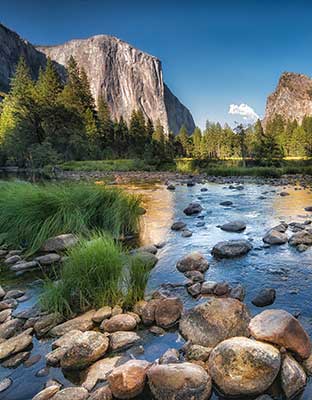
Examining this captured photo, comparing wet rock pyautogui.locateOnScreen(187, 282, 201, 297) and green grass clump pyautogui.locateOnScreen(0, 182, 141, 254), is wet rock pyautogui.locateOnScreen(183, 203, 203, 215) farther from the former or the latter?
wet rock pyautogui.locateOnScreen(187, 282, 201, 297)

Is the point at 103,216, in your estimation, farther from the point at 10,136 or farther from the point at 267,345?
the point at 10,136

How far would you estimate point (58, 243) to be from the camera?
518 cm

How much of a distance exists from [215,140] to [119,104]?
9542 centimetres

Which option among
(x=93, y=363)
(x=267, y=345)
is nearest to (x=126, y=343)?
(x=93, y=363)

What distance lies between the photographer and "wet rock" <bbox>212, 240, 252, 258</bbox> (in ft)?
16.2

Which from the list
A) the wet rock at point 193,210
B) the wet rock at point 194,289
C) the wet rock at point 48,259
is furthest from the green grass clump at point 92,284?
the wet rock at point 193,210

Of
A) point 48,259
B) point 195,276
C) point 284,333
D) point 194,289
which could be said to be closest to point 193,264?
point 195,276

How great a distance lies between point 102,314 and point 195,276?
4.91 feet

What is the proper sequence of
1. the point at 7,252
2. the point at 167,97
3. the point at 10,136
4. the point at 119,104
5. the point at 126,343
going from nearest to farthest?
the point at 126,343 → the point at 7,252 → the point at 10,136 → the point at 119,104 → the point at 167,97

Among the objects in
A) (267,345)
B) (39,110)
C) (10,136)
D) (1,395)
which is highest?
(39,110)

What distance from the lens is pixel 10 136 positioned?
3569 cm

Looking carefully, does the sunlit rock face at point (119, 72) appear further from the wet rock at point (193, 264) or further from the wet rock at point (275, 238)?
the wet rock at point (193, 264)

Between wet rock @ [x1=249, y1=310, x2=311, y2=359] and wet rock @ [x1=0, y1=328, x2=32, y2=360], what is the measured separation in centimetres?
198

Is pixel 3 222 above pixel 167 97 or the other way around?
the other way around
